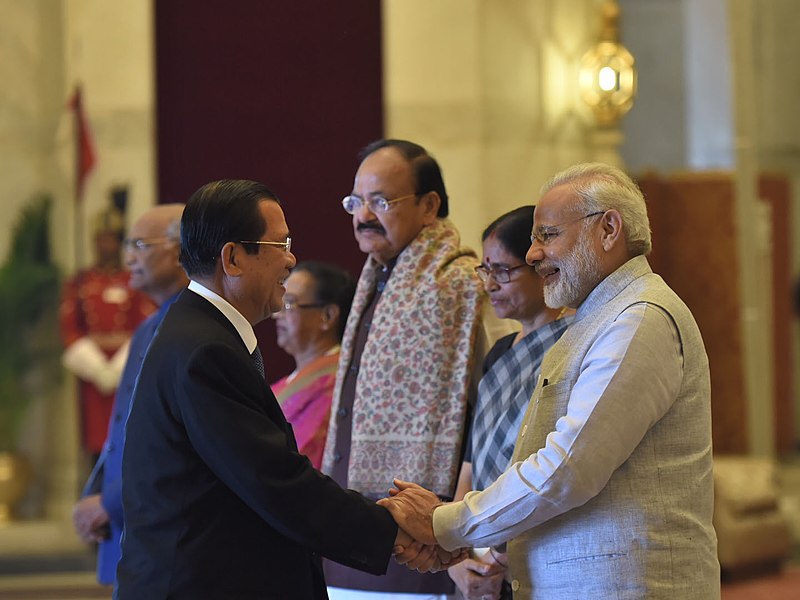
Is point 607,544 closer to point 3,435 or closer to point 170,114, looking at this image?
point 170,114

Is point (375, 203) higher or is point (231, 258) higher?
point (375, 203)

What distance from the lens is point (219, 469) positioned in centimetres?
249

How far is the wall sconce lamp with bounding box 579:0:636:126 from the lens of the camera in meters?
8.03

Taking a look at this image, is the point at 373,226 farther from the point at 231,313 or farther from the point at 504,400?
the point at 231,313

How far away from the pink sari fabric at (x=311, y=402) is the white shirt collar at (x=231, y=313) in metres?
1.14

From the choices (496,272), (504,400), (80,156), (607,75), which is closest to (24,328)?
(80,156)

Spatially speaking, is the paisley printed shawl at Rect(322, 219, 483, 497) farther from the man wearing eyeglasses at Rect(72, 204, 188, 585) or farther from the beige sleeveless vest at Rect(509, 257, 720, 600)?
the man wearing eyeglasses at Rect(72, 204, 188, 585)

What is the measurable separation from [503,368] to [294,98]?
4.38 metres

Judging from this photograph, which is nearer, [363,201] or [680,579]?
[680,579]

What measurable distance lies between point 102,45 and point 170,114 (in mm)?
635

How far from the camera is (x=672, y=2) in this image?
14.1 m

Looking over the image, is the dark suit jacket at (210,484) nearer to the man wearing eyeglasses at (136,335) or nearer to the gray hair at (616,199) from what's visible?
the gray hair at (616,199)

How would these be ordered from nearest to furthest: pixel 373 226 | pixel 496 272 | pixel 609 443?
pixel 609 443
pixel 496 272
pixel 373 226

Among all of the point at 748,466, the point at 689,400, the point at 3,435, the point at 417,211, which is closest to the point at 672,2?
the point at 748,466
